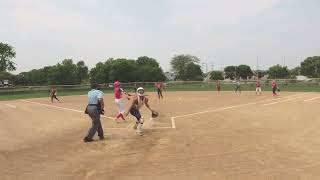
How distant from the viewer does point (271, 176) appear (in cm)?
924

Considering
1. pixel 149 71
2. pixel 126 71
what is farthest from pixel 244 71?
pixel 126 71

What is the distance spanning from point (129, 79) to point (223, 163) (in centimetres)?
9487

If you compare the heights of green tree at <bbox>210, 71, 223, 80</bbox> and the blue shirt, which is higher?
the blue shirt

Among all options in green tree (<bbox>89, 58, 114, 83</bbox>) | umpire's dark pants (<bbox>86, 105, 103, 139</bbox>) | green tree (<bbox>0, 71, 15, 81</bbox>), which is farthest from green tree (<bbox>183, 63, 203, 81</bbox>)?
umpire's dark pants (<bbox>86, 105, 103, 139</bbox>)

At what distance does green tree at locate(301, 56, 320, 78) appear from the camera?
132262mm

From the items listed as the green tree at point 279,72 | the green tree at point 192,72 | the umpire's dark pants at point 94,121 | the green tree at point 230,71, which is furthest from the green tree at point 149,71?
the umpire's dark pants at point 94,121

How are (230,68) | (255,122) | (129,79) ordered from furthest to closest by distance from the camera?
(230,68), (129,79), (255,122)

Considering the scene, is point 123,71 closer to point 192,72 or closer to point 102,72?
point 102,72

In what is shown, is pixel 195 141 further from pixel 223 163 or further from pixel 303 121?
pixel 303 121

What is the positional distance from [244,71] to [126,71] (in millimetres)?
71659

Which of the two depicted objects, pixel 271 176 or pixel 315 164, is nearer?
pixel 271 176

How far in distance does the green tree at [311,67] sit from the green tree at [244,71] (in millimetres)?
27976

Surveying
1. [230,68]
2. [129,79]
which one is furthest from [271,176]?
[230,68]

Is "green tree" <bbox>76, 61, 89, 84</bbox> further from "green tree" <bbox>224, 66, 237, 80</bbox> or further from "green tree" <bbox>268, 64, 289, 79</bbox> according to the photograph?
"green tree" <bbox>224, 66, 237, 80</bbox>
